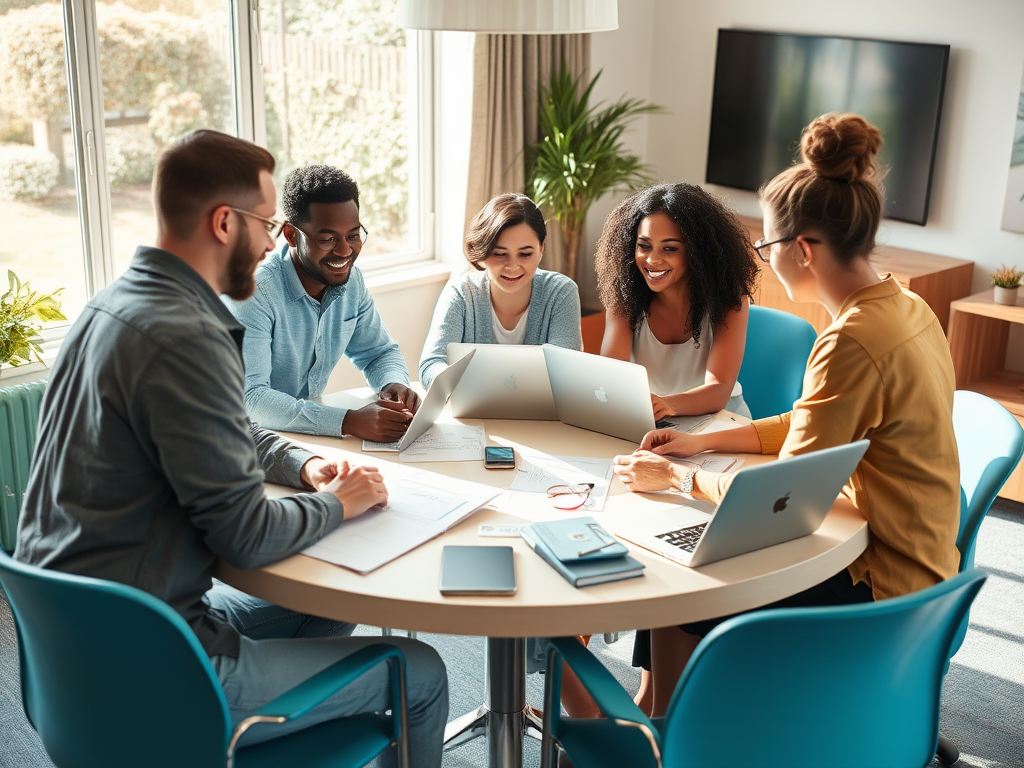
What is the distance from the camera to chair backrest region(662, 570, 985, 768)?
1.32 m

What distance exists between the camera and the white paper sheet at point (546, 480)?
6.06 feet

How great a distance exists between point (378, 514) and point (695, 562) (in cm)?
57

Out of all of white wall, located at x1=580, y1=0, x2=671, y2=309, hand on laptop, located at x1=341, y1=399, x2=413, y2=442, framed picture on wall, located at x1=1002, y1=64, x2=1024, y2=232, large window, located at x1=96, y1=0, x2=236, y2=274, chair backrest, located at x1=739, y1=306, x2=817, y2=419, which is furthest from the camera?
white wall, located at x1=580, y1=0, x2=671, y2=309

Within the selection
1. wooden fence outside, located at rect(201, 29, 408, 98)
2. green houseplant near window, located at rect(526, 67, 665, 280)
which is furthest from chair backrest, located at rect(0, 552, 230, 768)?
green houseplant near window, located at rect(526, 67, 665, 280)

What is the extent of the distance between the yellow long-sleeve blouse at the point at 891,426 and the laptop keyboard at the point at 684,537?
128mm

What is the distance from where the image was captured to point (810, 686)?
138 cm

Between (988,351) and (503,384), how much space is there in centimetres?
252

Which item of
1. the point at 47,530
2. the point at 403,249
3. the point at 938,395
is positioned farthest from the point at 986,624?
the point at 403,249

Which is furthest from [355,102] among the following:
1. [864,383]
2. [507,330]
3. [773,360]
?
[864,383]

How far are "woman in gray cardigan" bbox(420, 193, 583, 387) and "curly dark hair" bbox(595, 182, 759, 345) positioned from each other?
163 millimetres

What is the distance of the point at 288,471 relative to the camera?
190 cm

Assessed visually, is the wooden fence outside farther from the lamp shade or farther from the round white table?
the round white table

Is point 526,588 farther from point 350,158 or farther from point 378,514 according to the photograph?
point 350,158

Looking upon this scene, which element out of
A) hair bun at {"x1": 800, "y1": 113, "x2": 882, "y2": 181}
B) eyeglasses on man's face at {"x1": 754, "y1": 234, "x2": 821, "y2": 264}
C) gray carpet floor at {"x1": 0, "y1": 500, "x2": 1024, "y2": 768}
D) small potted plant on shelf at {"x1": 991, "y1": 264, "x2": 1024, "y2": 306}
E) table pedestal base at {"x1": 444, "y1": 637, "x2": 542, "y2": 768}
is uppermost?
hair bun at {"x1": 800, "y1": 113, "x2": 882, "y2": 181}
